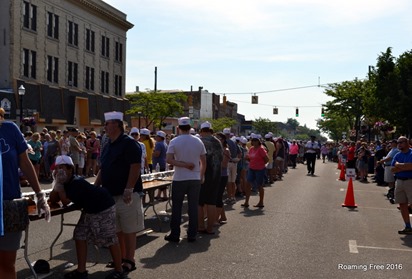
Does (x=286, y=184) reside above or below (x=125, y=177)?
below

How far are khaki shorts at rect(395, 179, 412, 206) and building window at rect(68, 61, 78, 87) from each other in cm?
3441

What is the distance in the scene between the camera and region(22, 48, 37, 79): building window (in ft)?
120

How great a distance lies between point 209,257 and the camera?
8367mm

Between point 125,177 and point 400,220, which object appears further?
point 400,220

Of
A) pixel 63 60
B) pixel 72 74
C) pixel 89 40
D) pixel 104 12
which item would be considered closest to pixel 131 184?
pixel 63 60

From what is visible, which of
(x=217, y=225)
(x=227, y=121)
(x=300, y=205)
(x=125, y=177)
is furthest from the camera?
(x=227, y=121)

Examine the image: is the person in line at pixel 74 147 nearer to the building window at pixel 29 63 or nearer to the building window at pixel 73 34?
the building window at pixel 29 63

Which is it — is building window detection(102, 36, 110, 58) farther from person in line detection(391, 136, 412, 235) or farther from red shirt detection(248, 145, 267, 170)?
person in line detection(391, 136, 412, 235)

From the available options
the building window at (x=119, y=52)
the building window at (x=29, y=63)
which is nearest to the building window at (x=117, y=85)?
the building window at (x=119, y=52)

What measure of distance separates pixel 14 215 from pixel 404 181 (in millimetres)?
8257

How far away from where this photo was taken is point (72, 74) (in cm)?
4297

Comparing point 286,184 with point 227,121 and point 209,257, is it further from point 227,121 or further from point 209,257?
point 227,121

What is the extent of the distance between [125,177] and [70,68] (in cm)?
3709

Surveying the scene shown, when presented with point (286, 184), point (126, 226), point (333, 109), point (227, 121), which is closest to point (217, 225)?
point (126, 226)
